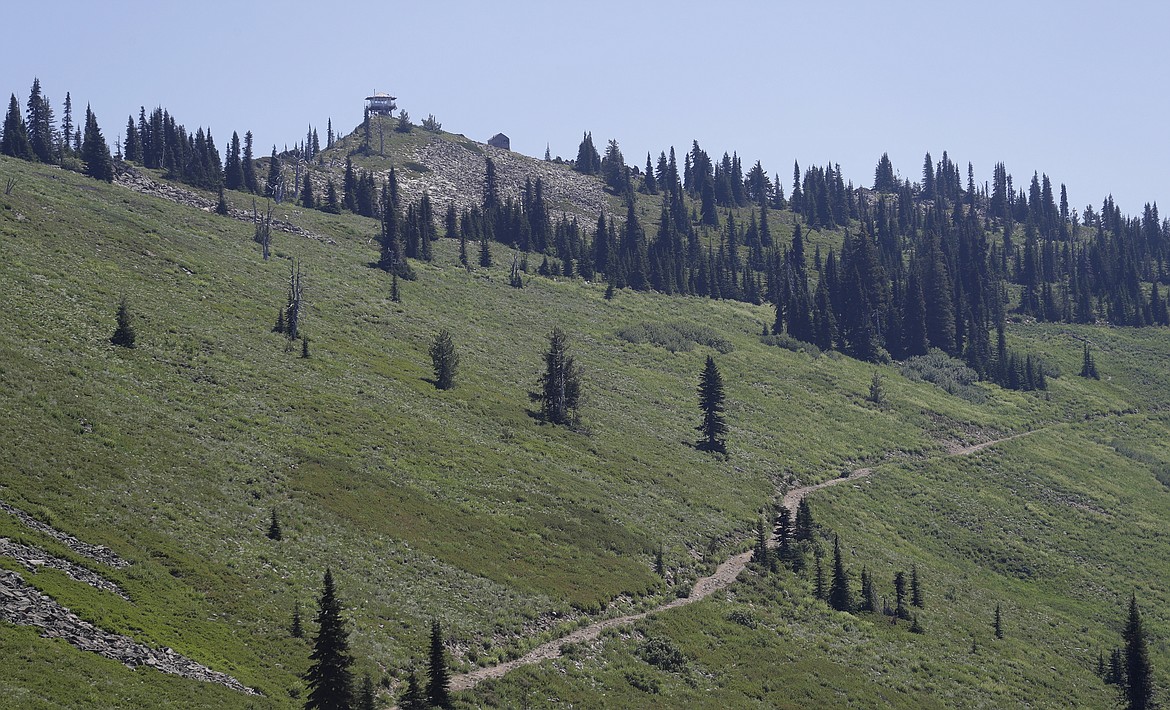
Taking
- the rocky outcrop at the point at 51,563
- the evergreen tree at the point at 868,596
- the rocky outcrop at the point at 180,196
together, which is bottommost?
the evergreen tree at the point at 868,596

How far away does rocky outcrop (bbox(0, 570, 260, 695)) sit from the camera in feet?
101

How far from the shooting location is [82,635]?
31516mm

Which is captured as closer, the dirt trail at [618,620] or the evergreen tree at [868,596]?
the dirt trail at [618,620]

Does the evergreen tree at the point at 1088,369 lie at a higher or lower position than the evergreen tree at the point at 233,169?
lower

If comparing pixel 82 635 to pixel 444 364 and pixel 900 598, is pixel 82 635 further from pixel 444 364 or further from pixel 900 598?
pixel 444 364

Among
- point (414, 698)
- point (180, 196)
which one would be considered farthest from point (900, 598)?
point (180, 196)

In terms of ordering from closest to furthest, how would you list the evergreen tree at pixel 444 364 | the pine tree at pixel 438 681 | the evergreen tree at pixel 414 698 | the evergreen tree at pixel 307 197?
the evergreen tree at pixel 414 698 → the pine tree at pixel 438 681 → the evergreen tree at pixel 444 364 → the evergreen tree at pixel 307 197

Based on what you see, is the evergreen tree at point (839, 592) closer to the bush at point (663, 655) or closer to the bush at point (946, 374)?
the bush at point (663, 655)

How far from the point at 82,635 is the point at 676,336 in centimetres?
10440

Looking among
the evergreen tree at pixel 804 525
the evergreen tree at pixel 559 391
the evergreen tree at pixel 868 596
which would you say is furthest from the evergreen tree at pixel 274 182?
the evergreen tree at pixel 868 596

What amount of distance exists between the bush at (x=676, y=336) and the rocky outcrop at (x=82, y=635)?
94.7 m

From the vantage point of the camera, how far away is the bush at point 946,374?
13588 cm

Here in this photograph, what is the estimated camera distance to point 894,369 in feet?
474

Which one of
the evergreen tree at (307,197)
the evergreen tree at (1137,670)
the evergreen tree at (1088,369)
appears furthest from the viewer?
the evergreen tree at (307,197)
